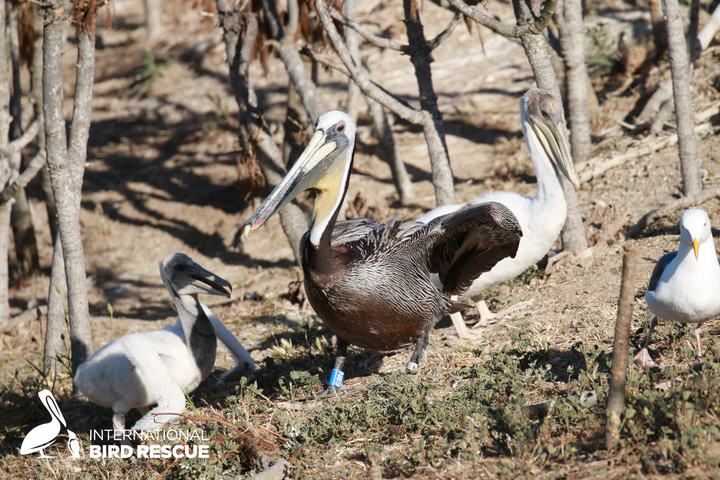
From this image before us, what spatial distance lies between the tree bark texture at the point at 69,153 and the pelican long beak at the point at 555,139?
144 inches

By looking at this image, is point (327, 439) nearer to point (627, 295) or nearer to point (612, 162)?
point (627, 295)

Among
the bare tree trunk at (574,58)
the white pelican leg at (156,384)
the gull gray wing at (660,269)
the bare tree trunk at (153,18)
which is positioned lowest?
the white pelican leg at (156,384)

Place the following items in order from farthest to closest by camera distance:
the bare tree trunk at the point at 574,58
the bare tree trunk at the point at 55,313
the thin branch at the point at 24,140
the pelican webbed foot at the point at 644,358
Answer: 1. the bare tree trunk at the point at 574,58
2. the thin branch at the point at 24,140
3. the bare tree trunk at the point at 55,313
4. the pelican webbed foot at the point at 644,358

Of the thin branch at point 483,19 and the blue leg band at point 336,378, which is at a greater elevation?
the thin branch at point 483,19

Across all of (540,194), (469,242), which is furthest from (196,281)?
(540,194)

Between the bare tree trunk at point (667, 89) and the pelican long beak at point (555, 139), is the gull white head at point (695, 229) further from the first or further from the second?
the bare tree trunk at point (667, 89)

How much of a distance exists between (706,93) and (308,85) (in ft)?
18.0

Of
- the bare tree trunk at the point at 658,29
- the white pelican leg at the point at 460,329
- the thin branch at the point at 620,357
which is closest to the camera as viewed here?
Answer: the thin branch at the point at 620,357

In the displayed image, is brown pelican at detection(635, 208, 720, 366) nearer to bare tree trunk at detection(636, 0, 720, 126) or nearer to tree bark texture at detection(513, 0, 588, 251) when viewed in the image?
tree bark texture at detection(513, 0, 588, 251)

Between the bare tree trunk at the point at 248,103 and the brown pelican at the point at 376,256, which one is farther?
the bare tree trunk at the point at 248,103

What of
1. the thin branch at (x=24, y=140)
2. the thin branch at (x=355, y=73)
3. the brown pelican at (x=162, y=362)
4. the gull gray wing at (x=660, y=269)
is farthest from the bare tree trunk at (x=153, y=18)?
the gull gray wing at (x=660, y=269)

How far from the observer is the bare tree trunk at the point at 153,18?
1827 cm

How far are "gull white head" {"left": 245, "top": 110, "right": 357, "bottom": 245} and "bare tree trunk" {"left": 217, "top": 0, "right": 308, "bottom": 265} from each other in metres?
2.78

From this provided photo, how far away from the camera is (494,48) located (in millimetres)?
12711
